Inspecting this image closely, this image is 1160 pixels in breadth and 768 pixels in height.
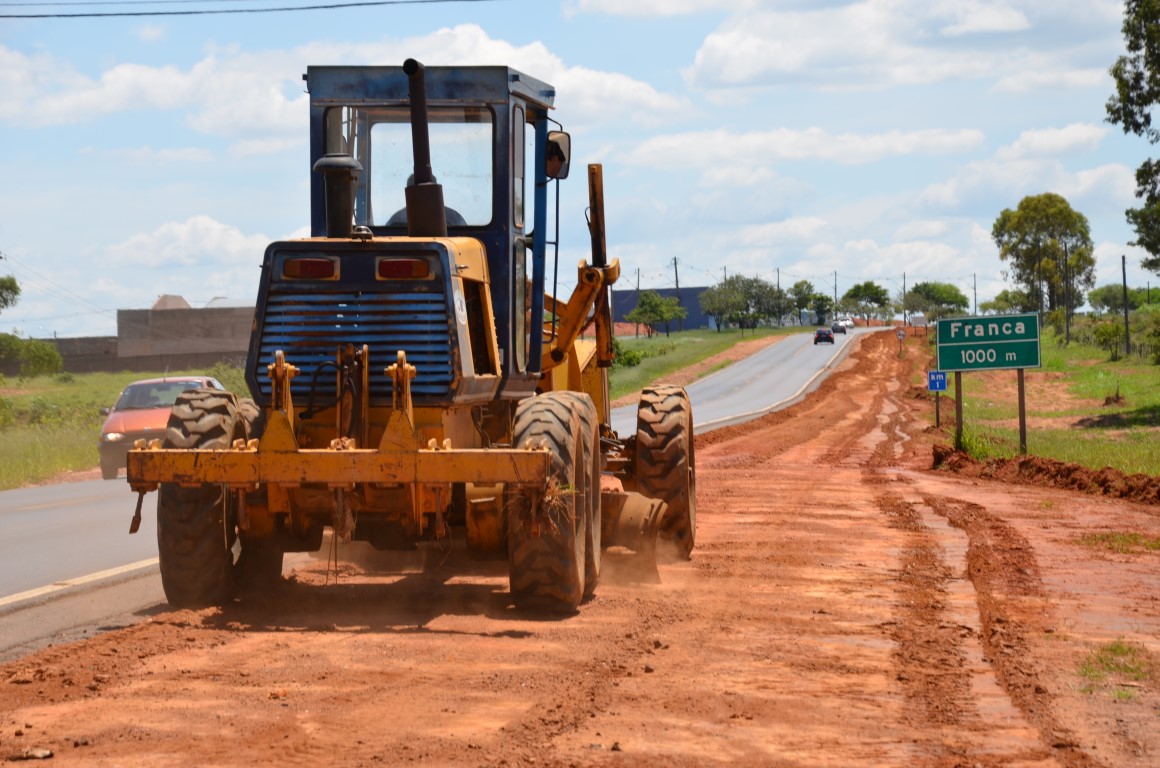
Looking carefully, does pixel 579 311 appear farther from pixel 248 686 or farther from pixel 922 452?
pixel 922 452

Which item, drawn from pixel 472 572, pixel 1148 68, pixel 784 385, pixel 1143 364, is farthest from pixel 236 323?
pixel 472 572

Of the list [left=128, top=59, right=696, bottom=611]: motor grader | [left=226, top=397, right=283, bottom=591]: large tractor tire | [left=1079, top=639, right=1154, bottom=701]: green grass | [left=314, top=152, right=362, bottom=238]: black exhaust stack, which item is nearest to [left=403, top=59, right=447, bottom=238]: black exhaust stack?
[left=128, top=59, right=696, bottom=611]: motor grader

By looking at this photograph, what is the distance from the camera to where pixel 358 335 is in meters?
9.65

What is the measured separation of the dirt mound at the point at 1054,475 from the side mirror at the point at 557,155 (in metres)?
11.6

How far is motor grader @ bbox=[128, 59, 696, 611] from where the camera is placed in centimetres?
903

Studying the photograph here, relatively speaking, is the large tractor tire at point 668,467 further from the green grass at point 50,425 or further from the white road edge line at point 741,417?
the white road edge line at point 741,417

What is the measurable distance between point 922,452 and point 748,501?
15028 mm

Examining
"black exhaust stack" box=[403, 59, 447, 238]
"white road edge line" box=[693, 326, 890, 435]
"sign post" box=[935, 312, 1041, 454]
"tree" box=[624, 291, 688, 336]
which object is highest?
"tree" box=[624, 291, 688, 336]

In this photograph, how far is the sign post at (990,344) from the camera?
2819 cm

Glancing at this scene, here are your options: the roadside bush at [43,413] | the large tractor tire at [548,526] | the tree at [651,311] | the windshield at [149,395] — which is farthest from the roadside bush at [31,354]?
the large tractor tire at [548,526]

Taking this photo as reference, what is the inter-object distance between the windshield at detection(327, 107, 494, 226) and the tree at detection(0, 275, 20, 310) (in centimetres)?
7514

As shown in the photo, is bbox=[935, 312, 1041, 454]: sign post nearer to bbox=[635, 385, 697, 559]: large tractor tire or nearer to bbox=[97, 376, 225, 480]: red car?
bbox=[97, 376, 225, 480]: red car

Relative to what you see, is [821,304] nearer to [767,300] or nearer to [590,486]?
[767,300]

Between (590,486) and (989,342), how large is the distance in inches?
795
